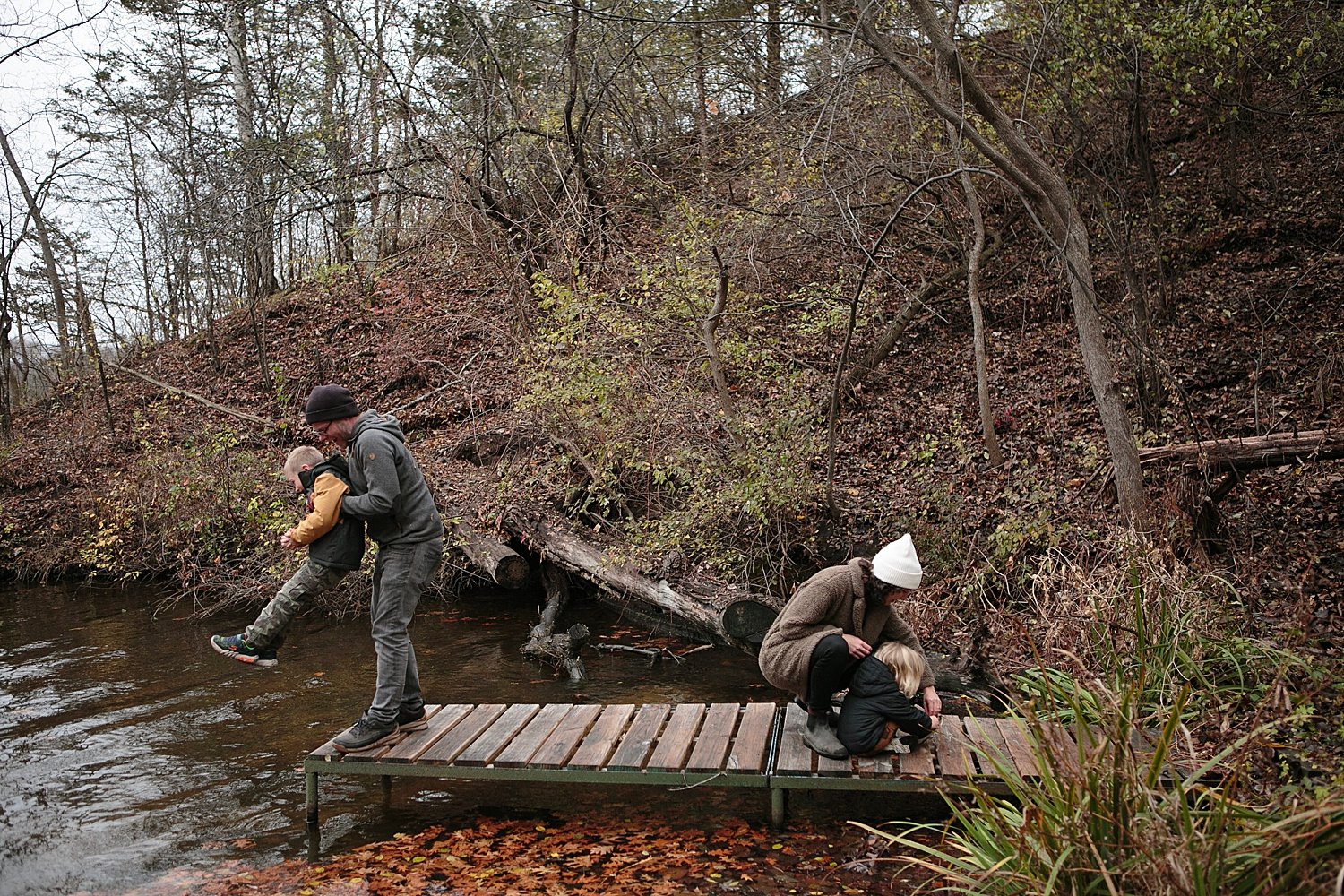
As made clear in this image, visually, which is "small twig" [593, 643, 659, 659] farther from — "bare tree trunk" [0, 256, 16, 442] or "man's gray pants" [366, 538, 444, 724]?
"bare tree trunk" [0, 256, 16, 442]

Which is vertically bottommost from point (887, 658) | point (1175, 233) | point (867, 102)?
point (887, 658)

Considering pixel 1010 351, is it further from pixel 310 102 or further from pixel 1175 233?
pixel 310 102

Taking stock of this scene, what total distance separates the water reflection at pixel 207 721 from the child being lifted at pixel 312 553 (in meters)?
1.16

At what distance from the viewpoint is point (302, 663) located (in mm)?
9016

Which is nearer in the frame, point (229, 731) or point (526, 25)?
point (229, 731)

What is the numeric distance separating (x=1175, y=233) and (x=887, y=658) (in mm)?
10789

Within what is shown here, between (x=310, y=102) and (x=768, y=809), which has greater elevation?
(x=310, y=102)

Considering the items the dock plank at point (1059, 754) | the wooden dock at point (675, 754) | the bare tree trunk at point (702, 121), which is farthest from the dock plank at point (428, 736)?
the bare tree trunk at point (702, 121)

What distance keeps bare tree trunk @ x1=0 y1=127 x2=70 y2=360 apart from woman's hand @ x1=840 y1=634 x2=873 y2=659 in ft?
64.8

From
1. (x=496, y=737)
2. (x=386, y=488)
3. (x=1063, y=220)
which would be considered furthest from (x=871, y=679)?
(x=1063, y=220)

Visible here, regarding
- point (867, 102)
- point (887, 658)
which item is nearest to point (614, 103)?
point (867, 102)

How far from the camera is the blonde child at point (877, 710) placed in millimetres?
5016

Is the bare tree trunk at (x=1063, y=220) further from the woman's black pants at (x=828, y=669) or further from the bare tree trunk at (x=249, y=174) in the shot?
the bare tree trunk at (x=249, y=174)

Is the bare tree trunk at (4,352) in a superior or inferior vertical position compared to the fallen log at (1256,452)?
superior
